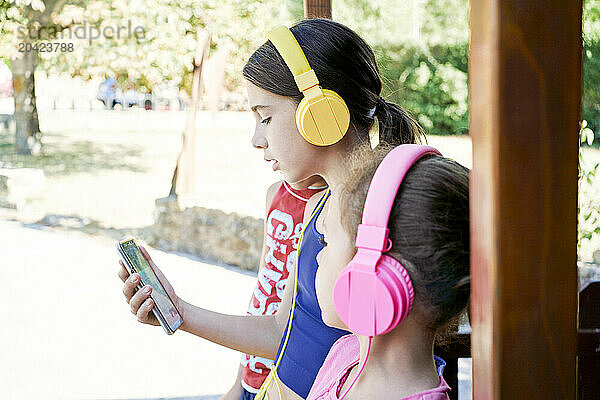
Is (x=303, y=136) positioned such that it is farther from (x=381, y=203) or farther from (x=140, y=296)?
(x=381, y=203)

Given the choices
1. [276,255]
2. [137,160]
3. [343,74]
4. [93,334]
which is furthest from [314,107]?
[137,160]

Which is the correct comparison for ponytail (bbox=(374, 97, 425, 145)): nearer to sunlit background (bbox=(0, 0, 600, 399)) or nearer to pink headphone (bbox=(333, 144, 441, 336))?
sunlit background (bbox=(0, 0, 600, 399))

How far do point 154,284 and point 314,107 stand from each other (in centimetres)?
50

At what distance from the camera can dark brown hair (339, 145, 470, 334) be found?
104cm

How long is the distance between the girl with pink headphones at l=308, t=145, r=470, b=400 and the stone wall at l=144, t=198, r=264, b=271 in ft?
19.0

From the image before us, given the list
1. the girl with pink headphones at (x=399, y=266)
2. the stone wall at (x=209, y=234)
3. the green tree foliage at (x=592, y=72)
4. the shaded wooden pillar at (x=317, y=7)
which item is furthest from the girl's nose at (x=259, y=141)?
the stone wall at (x=209, y=234)

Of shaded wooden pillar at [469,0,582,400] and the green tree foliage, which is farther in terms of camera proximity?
the green tree foliage

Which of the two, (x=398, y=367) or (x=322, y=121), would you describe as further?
(x=322, y=121)

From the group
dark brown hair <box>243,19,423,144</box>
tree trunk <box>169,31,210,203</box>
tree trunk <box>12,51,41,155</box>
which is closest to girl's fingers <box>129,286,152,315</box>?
dark brown hair <box>243,19,423,144</box>

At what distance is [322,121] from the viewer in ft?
5.10

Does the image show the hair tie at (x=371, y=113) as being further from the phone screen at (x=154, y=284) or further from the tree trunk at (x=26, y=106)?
the tree trunk at (x=26, y=106)

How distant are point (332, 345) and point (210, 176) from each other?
11.0 meters

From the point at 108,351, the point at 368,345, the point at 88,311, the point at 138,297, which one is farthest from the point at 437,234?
the point at 88,311

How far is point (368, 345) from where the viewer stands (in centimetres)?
111
